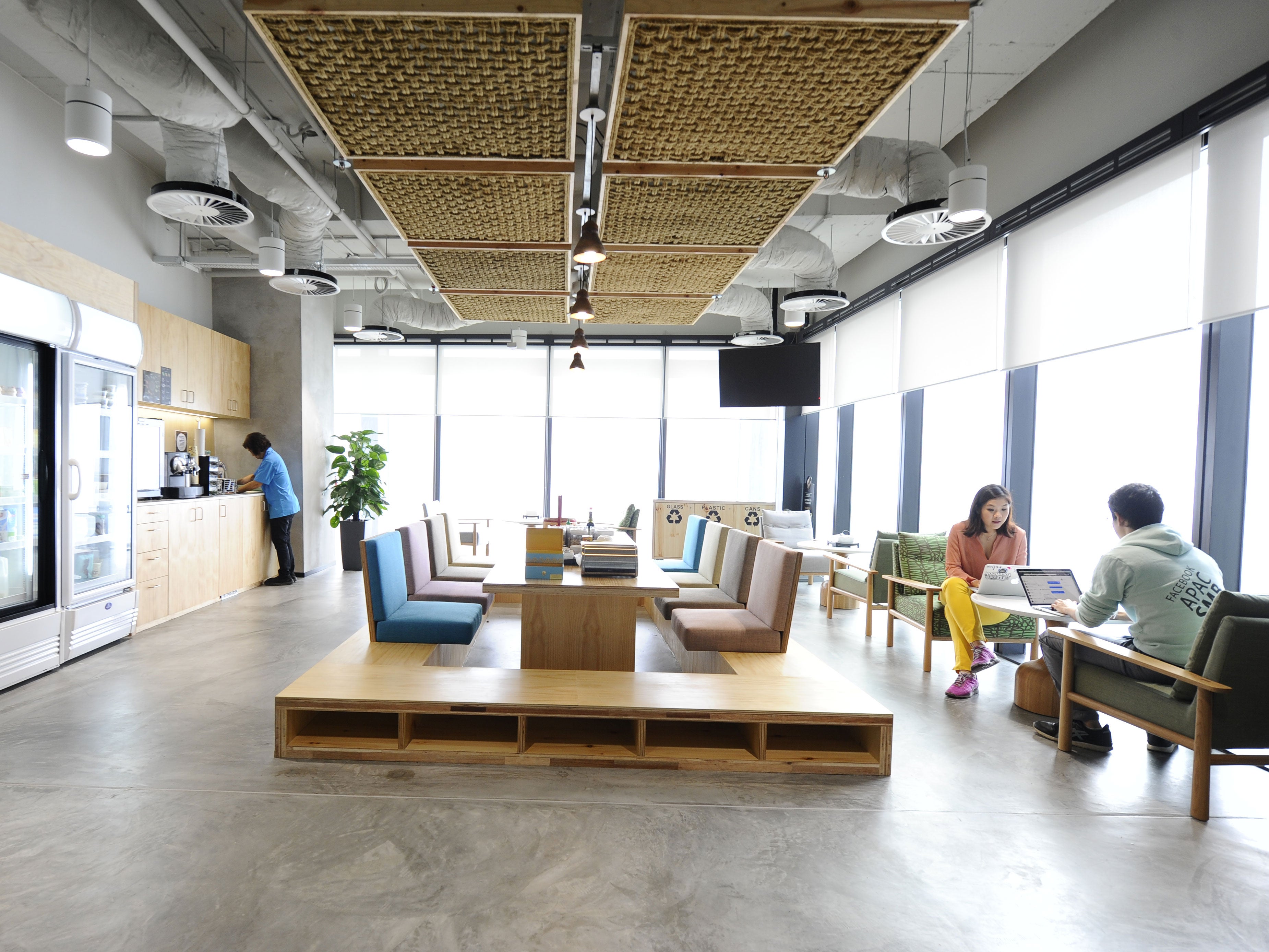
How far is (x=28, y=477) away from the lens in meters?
4.27

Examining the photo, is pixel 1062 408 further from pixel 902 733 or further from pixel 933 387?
pixel 902 733

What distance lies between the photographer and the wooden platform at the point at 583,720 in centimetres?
314

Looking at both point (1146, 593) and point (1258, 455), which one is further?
point (1258, 455)

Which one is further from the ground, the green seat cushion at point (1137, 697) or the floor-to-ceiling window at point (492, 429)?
the floor-to-ceiling window at point (492, 429)

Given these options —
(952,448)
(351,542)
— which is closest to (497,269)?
(952,448)

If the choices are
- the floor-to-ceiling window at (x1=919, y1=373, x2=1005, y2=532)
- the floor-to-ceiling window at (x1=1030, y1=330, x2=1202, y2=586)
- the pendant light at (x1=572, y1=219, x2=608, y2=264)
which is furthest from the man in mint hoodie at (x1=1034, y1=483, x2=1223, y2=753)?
the floor-to-ceiling window at (x1=919, y1=373, x2=1005, y2=532)

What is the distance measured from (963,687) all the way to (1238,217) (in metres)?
2.94

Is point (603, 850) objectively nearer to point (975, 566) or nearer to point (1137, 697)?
point (1137, 697)

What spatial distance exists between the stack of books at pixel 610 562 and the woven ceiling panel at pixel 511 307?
211 cm

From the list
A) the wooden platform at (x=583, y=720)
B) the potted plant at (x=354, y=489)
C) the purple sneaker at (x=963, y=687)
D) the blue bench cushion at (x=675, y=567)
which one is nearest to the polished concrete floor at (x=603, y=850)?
the wooden platform at (x=583, y=720)

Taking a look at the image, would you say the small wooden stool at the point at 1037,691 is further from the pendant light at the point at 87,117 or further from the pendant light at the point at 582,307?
the pendant light at the point at 87,117

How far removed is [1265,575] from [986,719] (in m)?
1.66

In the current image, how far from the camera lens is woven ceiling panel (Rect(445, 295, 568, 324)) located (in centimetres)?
535

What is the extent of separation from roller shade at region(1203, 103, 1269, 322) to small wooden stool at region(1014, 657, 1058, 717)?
2.12 m
